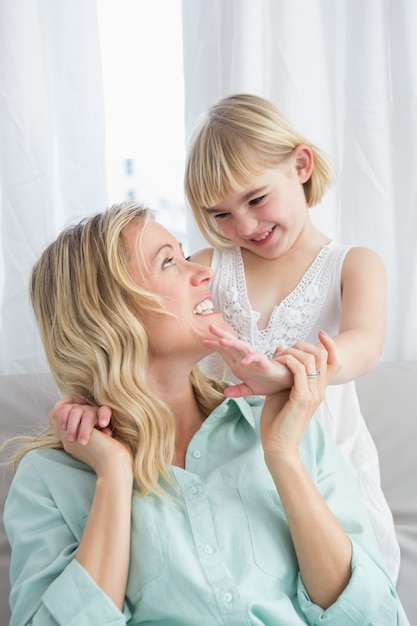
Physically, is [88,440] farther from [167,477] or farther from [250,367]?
[250,367]

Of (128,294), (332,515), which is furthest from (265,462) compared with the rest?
(128,294)

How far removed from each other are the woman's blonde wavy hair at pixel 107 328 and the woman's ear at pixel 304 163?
467mm

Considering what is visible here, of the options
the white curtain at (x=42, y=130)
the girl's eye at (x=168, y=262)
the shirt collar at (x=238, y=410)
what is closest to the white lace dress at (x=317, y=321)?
the shirt collar at (x=238, y=410)

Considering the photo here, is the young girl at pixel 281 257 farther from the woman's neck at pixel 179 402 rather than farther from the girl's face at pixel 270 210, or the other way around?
the woman's neck at pixel 179 402

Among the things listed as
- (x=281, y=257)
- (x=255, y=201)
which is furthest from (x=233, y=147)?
(x=281, y=257)

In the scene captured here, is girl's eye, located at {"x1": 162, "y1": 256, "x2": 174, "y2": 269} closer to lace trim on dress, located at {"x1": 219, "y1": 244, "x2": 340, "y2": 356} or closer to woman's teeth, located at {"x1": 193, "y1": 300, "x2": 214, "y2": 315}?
woman's teeth, located at {"x1": 193, "y1": 300, "x2": 214, "y2": 315}

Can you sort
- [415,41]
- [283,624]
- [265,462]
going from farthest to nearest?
[415,41] < [265,462] < [283,624]

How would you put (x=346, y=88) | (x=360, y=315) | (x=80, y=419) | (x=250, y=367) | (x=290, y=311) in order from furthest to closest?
(x=346, y=88) → (x=290, y=311) → (x=360, y=315) → (x=80, y=419) → (x=250, y=367)

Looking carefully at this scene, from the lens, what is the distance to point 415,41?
206 cm

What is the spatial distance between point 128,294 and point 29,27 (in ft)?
3.00

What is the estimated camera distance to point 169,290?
1375 millimetres

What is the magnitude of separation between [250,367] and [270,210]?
51 cm

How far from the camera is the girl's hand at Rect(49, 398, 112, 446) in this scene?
132cm

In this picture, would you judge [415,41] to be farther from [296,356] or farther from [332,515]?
[332,515]
